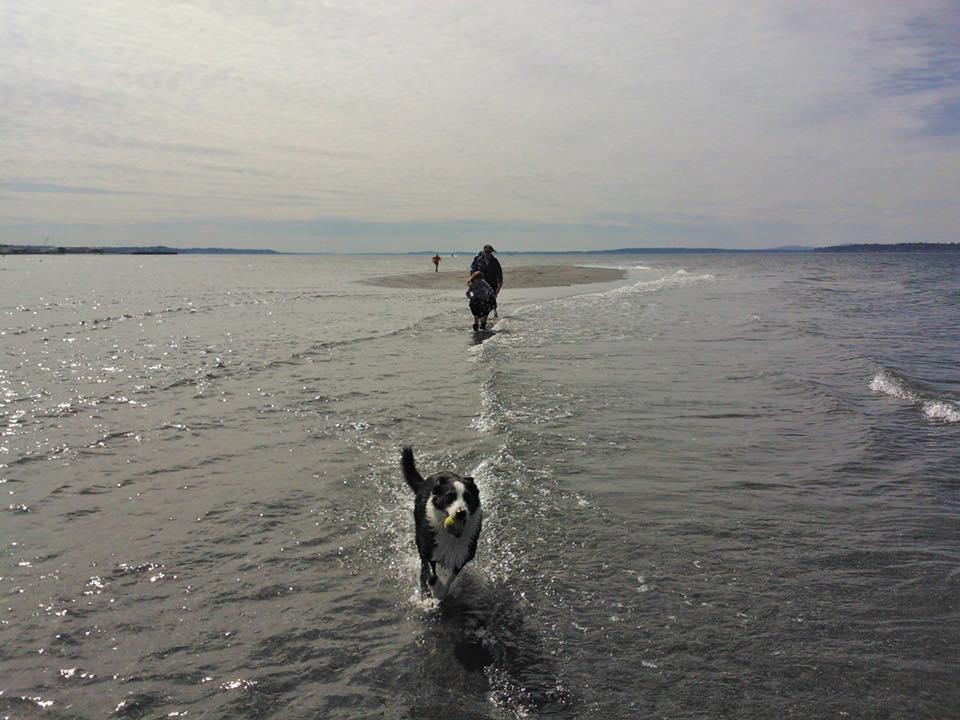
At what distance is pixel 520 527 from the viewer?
6.80m

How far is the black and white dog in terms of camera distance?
5297 millimetres

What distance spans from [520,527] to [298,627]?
2.57m

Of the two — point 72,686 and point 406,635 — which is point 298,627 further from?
point 72,686

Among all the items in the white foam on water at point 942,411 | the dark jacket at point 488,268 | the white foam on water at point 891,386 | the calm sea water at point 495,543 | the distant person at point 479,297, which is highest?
the dark jacket at point 488,268

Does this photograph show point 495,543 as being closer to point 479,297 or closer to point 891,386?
point 891,386

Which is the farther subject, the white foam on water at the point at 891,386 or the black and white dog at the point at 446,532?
the white foam on water at the point at 891,386

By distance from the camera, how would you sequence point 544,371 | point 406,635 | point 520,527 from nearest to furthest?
1. point 406,635
2. point 520,527
3. point 544,371

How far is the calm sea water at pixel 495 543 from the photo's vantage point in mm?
4340

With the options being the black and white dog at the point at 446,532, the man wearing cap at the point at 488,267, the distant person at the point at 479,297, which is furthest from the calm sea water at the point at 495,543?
the man wearing cap at the point at 488,267

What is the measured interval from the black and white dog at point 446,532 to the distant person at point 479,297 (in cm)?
1711

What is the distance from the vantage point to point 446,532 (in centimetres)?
534

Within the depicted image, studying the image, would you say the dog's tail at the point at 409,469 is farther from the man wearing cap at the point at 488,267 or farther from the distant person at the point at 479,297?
the man wearing cap at the point at 488,267

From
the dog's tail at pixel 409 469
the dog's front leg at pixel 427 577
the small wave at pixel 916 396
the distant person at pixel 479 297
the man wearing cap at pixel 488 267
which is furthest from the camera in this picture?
the man wearing cap at pixel 488 267

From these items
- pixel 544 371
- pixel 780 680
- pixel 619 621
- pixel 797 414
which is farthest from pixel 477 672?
pixel 544 371
